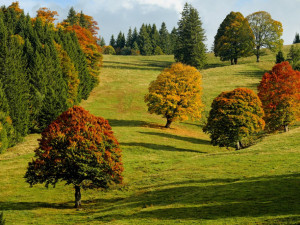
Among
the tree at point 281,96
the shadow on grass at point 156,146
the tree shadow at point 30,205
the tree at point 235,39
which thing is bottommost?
the tree shadow at point 30,205

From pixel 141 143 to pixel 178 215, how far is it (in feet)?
98.3

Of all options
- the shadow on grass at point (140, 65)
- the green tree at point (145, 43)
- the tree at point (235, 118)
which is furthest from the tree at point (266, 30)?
the green tree at point (145, 43)

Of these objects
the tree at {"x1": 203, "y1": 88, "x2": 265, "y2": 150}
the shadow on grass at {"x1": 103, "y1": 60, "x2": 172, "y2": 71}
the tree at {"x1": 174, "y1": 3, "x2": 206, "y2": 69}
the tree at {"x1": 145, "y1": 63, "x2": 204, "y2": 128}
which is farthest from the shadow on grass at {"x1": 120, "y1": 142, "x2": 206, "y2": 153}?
the shadow on grass at {"x1": 103, "y1": 60, "x2": 172, "y2": 71}

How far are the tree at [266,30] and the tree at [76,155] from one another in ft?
301

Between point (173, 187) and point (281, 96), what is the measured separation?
33.8 m

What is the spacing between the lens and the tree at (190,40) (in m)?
102

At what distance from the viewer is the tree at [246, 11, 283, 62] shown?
106m

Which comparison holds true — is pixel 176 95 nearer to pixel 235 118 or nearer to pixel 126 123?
pixel 126 123

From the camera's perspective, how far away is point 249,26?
10675cm

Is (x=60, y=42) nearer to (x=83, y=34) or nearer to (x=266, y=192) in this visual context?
(x=83, y=34)

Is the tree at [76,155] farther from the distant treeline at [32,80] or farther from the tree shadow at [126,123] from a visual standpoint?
the tree shadow at [126,123]

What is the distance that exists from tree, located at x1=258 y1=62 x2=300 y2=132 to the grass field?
17.9 ft

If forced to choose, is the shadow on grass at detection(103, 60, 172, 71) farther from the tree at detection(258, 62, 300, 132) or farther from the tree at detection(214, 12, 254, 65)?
the tree at detection(258, 62, 300, 132)

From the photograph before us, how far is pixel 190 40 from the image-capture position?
10388cm
